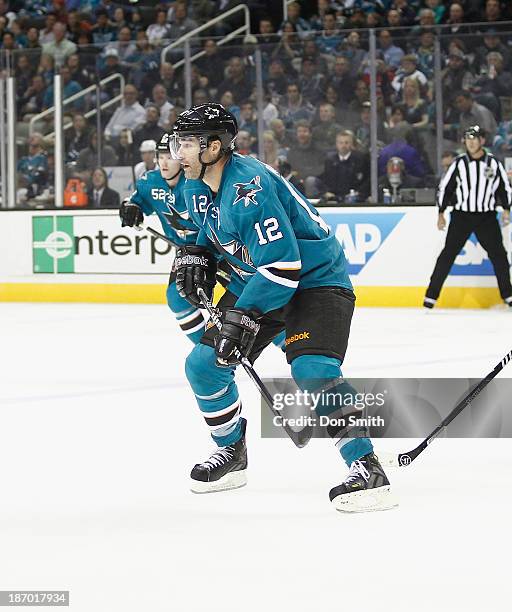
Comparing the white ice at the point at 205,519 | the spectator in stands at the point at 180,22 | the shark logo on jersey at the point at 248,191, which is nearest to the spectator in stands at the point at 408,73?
the spectator in stands at the point at 180,22

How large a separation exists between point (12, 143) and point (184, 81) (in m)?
1.48

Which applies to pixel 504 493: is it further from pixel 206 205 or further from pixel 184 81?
pixel 184 81

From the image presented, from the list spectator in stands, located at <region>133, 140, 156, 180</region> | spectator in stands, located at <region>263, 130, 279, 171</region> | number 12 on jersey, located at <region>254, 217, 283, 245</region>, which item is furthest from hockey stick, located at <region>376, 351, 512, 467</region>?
spectator in stands, located at <region>133, 140, 156, 180</region>

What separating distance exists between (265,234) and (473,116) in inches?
241

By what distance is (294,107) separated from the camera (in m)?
9.09

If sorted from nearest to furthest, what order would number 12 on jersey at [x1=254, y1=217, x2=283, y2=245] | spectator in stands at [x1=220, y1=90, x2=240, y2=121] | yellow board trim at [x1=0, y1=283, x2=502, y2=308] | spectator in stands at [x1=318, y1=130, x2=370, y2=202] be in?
1. number 12 on jersey at [x1=254, y1=217, x2=283, y2=245]
2. yellow board trim at [x1=0, y1=283, x2=502, y2=308]
3. spectator in stands at [x1=318, y1=130, x2=370, y2=202]
4. spectator in stands at [x1=220, y1=90, x2=240, y2=121]

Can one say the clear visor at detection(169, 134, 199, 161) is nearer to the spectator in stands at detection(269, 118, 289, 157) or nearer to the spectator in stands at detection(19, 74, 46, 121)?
the spectator in stands at detection(269, 118, 289, 157)

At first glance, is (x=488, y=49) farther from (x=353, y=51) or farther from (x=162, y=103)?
(x=162, y=103)

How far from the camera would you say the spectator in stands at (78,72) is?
9.66m

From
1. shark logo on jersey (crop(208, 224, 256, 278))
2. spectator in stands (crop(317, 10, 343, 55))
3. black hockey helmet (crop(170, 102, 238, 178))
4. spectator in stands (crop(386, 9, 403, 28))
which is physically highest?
spectator in stands (crop(386, 9, 403, 28))

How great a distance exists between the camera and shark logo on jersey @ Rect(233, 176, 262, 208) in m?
2.95

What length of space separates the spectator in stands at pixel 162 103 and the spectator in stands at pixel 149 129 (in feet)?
0.12

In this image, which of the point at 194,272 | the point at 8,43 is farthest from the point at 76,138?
the point at 194,272

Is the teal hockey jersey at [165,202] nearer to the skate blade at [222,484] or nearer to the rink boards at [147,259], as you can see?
the skate blade at [222,484]
